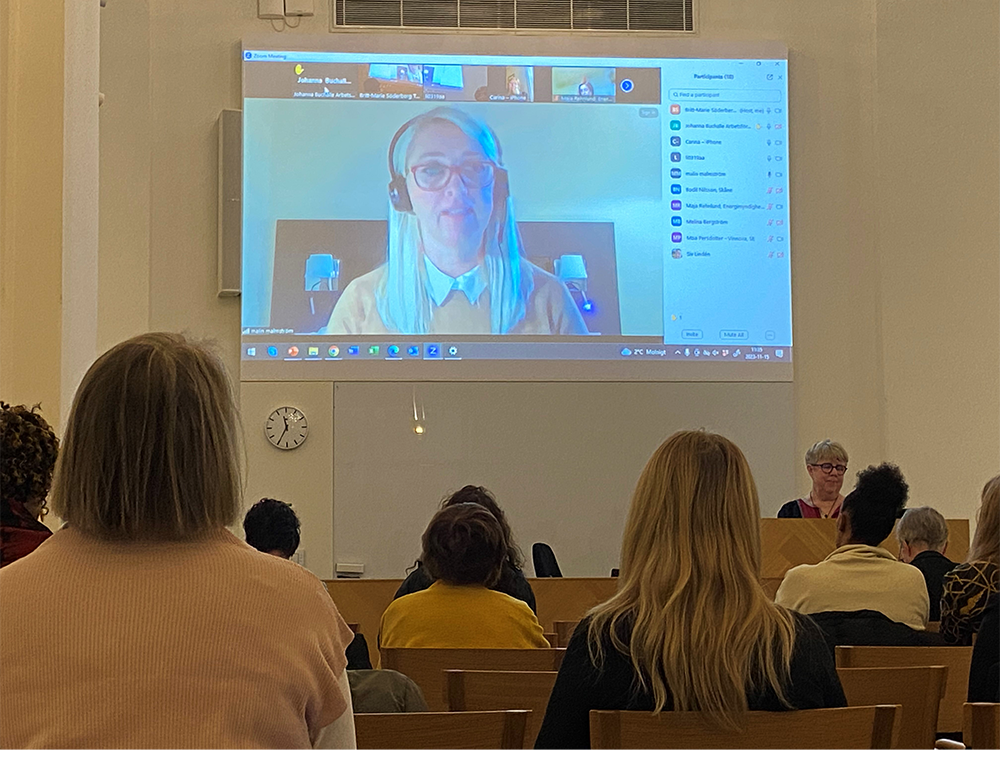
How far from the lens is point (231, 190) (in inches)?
289

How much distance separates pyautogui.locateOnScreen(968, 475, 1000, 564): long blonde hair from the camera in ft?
10.0

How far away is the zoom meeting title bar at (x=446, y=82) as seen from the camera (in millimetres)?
7367

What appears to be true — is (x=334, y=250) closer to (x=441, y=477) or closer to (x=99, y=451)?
(x=441, y=477)

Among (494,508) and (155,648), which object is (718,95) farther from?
(155,648)

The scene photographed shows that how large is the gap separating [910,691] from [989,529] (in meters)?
0.90

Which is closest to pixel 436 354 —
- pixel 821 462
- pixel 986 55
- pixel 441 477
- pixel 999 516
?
pixel 441 477

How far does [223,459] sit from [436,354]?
5.86 m

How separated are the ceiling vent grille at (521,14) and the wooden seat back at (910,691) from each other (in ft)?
19.3

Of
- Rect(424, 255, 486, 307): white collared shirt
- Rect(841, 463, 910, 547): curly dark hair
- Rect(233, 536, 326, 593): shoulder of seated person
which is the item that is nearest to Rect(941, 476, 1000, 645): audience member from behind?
Rect(841, 463, 910, 547): curly dark hair

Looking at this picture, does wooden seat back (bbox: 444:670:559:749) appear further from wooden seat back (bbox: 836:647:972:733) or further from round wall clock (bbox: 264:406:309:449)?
round wall clock (bbox: 264:406:309:449)

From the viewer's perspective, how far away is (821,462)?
234 inches

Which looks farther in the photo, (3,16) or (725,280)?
(725,280)

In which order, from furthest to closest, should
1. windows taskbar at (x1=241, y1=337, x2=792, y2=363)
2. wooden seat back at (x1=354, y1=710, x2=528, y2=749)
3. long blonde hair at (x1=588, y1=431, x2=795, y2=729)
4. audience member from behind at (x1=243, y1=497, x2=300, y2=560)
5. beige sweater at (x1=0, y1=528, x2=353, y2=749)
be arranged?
windows taskbar at (x1=241, y1=337, x2=792, y2=363) → audience member from behind at (x1=243, y1=497, x2=300, y2=560) → long blonde hair at (x1=588, y1=431, x2=795, y2=729) → wooden seat back at (x1=354, y1=710, x2=528, y2=749) → beige sweater at (x1=0, y1=528, x2=353, y2=749)

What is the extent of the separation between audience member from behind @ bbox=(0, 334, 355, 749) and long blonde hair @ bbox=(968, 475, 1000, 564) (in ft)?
6.70
